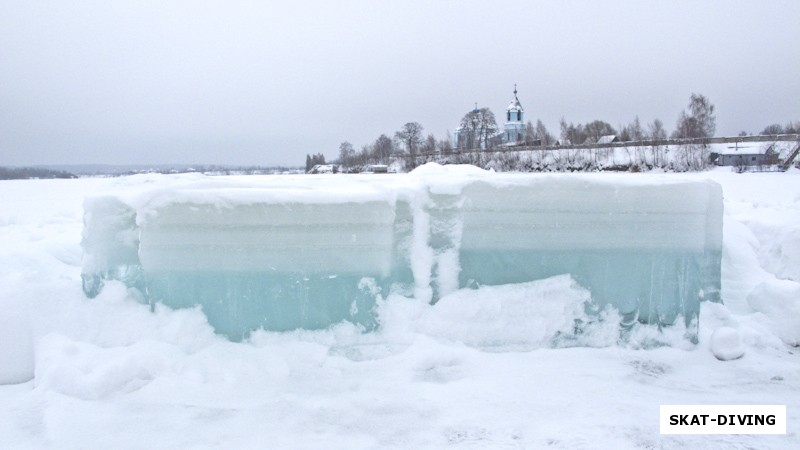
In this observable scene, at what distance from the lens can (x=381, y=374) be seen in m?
4.40

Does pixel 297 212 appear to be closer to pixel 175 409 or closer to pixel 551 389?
pixel 175 409

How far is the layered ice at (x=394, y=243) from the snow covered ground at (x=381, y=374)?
18 cm

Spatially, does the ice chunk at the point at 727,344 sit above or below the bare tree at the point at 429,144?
below

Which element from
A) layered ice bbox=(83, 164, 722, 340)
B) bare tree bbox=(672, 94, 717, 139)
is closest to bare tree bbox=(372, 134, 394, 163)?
bare tree bbox=(672, 94, 717, 139)

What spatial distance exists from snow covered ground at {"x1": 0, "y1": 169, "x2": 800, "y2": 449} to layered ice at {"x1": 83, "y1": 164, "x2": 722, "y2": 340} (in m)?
0.18

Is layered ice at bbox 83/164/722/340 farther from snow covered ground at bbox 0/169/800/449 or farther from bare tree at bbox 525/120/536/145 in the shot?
bare tree at bbox 525/120/536/145

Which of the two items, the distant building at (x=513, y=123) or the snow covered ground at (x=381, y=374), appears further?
the distant building at (x=513, y=123)

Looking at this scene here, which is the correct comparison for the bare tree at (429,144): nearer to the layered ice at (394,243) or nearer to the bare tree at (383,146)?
the bare tree at (383,146)

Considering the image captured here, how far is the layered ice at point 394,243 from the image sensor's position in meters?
4.86

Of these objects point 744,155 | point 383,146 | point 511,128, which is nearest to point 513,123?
point 511,128

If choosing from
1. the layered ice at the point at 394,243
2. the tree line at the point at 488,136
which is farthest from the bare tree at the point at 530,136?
the layered ice at the point at 394,243

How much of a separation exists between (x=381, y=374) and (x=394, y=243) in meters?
1.24

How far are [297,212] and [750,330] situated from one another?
14.2 feet

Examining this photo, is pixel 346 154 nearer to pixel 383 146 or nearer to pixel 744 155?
pixel 383 146
